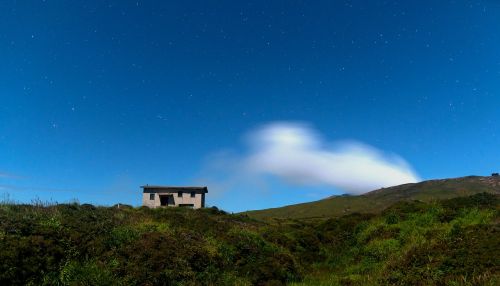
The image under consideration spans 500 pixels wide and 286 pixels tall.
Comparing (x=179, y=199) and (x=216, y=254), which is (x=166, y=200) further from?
(x=216, y=254)

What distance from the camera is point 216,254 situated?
1764cm

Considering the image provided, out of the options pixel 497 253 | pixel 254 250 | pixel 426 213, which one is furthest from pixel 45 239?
pixel 426 213

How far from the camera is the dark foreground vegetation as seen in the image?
1255 cm

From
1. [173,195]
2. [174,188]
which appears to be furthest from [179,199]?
[174,188]

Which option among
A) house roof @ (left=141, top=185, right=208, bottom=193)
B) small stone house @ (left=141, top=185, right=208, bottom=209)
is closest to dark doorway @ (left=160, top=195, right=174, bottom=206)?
small stone house @ (left=141, top=185, right=208, bottom=209)

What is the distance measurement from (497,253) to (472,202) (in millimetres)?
15227

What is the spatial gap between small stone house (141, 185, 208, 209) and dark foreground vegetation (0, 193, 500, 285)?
178ft

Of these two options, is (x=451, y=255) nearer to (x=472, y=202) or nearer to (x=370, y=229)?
(x=370, y=229)

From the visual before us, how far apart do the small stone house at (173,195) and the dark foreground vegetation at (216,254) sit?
54236 millimetres

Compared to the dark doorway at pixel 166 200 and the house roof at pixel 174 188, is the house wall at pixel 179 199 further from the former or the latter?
the house roof at pixel 174 188

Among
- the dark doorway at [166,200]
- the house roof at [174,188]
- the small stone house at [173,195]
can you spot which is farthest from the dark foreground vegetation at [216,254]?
the dark doorway at [166,200]

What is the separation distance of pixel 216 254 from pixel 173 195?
62.2 meters

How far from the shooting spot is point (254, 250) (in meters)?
20.0

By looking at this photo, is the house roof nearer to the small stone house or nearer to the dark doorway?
the small stone house
